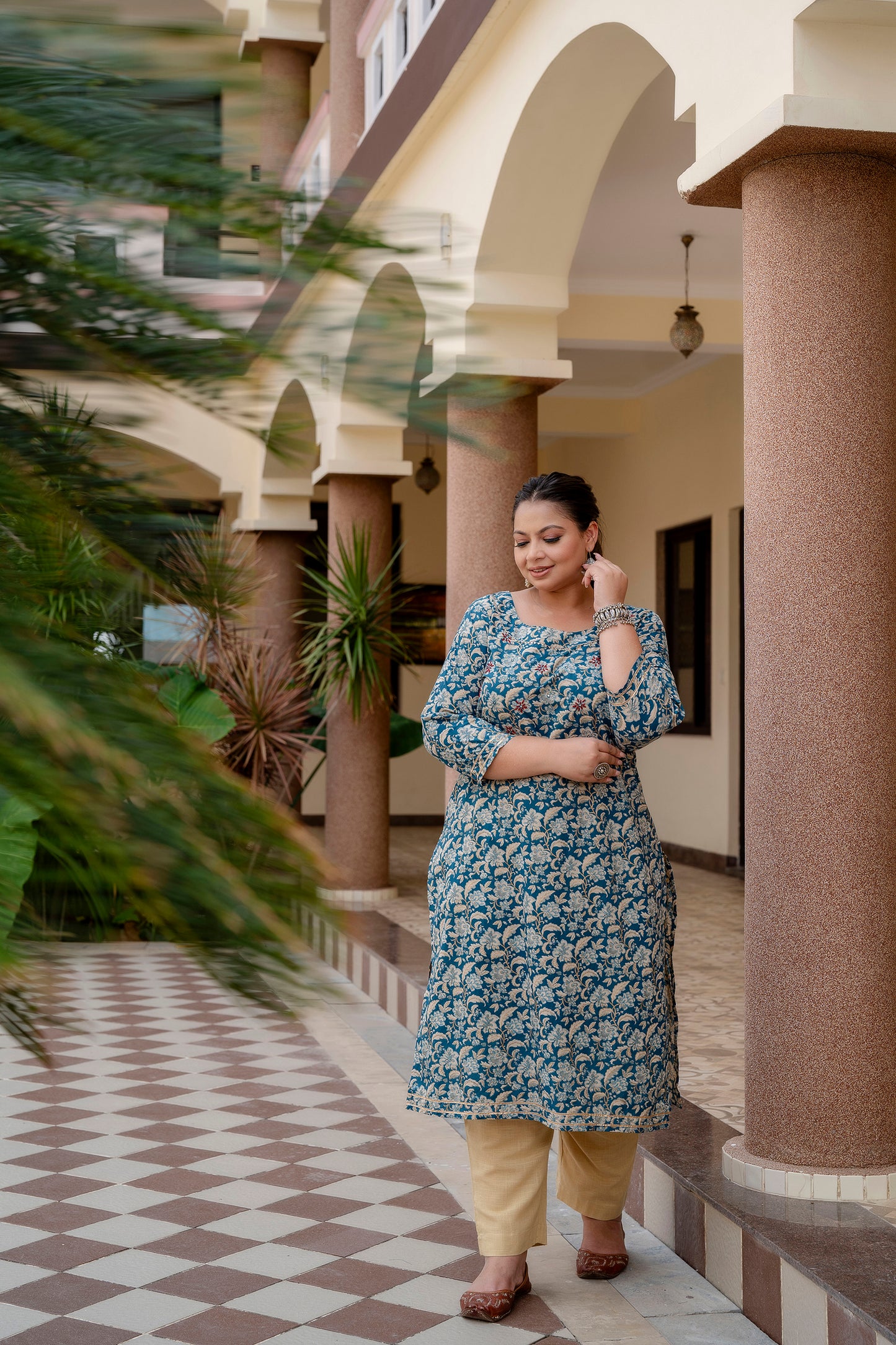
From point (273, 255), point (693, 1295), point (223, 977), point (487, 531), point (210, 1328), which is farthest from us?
point (487, 531)

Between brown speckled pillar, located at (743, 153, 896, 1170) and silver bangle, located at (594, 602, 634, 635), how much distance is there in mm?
403

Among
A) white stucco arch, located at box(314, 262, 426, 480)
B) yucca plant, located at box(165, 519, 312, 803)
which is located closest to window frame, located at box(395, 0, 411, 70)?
yucca plant, located at box(165, 519, 312, 803)

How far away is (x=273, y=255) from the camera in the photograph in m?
0.71

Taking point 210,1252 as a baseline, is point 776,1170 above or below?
above

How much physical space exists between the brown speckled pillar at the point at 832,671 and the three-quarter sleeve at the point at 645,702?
0.33 m

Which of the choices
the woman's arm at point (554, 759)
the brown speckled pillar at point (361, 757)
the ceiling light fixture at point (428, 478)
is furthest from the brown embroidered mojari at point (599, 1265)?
the ceiling light fixture at point (428, 478)

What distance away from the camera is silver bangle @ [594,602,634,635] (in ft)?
9.20

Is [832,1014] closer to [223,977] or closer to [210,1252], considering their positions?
[210,1252]

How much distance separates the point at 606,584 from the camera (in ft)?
9.34

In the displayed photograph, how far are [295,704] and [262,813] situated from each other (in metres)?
7.60

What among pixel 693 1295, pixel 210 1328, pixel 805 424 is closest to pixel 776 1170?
pixel 693 1295

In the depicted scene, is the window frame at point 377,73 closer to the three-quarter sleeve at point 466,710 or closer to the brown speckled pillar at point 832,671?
the brown speckled pillar at point 832,671

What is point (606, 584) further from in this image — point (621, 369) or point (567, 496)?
point (621, 369)

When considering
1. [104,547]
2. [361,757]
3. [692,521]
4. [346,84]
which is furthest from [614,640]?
[692,521]
